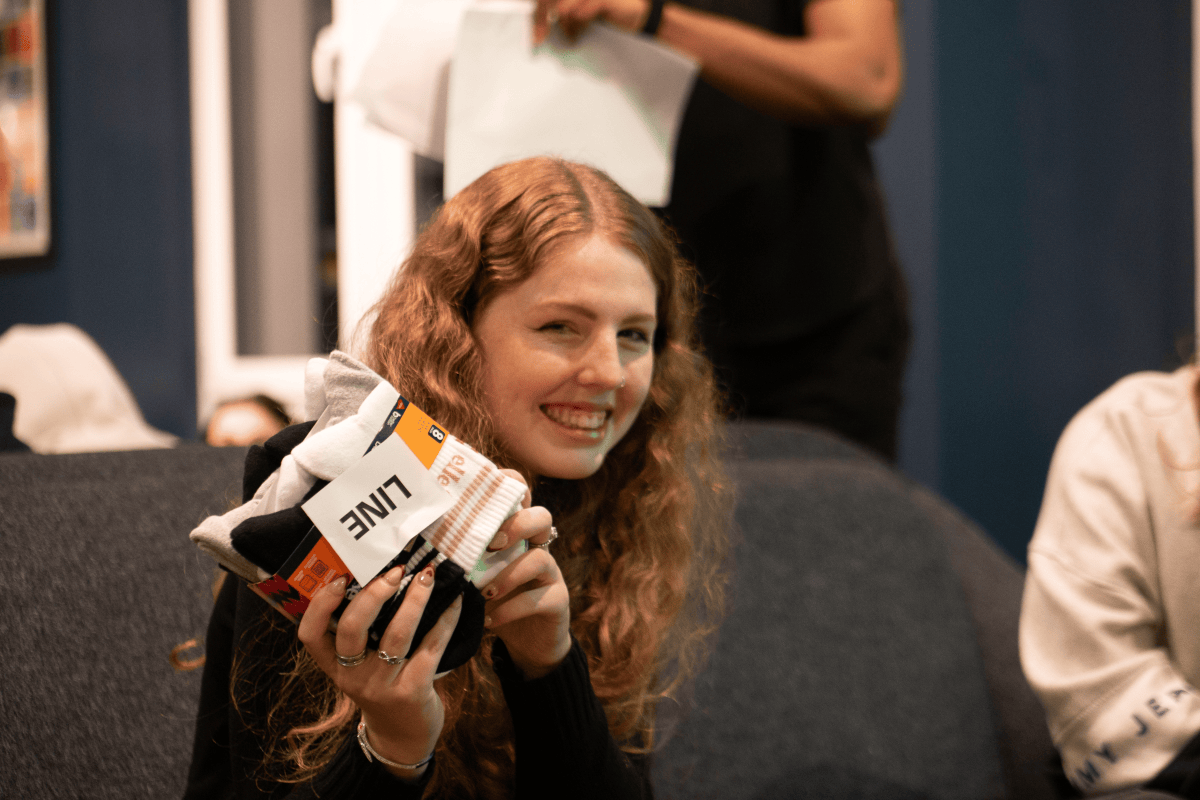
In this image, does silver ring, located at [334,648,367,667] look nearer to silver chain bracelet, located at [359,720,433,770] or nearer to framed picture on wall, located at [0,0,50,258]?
silver chain bracelet, located at [359,720,433,770]

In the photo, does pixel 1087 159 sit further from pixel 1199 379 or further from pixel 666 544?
pixel 666 544

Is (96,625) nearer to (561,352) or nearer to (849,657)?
(561,352)

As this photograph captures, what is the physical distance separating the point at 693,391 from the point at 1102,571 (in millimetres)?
503

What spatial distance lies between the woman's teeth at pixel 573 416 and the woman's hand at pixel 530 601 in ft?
0.41

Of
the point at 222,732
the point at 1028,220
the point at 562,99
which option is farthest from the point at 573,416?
the point at 1028,220

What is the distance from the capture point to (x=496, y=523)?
562mm

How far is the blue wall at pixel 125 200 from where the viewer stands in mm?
2938

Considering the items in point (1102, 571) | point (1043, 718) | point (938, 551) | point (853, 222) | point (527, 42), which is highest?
point (527, 42)

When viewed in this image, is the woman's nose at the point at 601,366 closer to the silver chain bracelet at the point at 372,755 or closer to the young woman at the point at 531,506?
the young woman at the point at 531,506

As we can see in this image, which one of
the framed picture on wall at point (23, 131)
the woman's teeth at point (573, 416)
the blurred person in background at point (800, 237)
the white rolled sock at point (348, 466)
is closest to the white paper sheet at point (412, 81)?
the blurred person in background at point (800, 237)

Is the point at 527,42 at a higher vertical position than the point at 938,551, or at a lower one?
higher

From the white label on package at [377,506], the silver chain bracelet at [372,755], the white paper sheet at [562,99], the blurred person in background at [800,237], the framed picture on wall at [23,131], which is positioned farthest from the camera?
the framed picture on wall at [23,131]

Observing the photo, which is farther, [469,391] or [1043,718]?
[1043,718]

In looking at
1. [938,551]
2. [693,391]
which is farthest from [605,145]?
[938,551]
